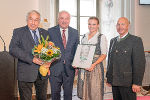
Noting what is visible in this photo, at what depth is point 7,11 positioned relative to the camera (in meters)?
4.15

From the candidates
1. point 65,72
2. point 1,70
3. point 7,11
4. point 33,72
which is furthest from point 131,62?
point 7,11

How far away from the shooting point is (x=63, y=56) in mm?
2648

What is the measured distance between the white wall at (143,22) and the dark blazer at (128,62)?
9.48 feet

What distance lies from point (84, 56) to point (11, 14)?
232cm

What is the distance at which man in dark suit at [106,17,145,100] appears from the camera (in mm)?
2166

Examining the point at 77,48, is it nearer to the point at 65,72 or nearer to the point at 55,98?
the point at 65,72

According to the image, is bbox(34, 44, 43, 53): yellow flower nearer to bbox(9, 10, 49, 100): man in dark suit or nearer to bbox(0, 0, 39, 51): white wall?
bbox(9, 10, 49, 100): man in dark suit

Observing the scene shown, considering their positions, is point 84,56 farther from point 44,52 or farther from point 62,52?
point 44,52

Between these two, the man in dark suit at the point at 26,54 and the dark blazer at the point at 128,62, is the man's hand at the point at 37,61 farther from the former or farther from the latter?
the dark blazer at the point at 128,62

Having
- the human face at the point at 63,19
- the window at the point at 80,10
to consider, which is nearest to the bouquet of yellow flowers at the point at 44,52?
the human face at the point at 63,19

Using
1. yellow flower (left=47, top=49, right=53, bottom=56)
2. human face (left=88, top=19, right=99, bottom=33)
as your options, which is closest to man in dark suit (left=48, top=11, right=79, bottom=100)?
human face (left=88, top=19, right=99, bottom=33)

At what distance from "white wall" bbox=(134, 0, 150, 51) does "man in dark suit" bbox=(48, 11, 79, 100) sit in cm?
277

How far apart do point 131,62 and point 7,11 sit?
292 cm

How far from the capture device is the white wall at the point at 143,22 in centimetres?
496
